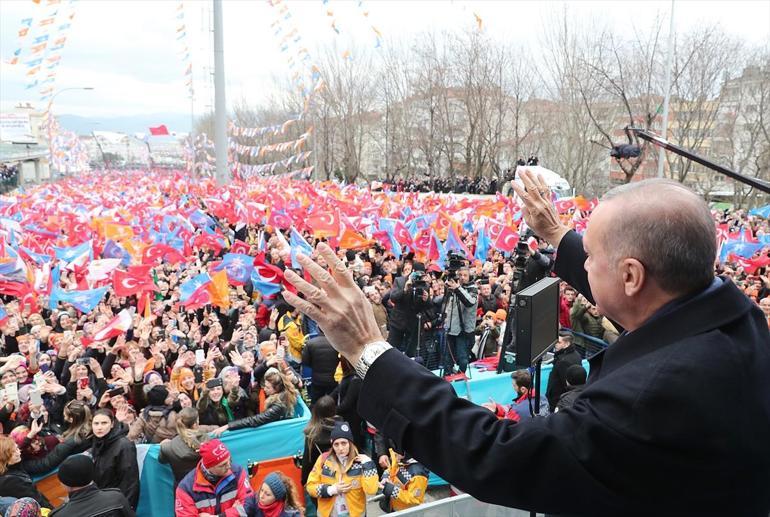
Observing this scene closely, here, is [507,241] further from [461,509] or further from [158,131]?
[158,131]

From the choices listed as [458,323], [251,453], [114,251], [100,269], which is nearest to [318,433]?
[251,453]

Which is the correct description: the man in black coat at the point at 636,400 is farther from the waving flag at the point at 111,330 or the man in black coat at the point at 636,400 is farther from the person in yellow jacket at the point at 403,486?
the waving flag at the point at 111,330

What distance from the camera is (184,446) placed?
215 inches

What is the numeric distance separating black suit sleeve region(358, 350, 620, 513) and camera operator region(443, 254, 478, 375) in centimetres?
806

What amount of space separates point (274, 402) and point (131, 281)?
4595mm

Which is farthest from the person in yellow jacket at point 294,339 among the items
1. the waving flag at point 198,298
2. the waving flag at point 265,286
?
the waving flag at point 198,298

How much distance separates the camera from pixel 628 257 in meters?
1.34

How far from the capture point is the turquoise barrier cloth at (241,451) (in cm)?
579

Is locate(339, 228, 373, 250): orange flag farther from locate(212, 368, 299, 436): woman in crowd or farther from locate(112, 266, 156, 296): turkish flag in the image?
locate(212, 368, 299, 436): woman in crowd

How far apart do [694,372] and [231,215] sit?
21.3 m

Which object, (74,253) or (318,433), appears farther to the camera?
(74,253)

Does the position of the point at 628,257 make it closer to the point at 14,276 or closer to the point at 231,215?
the point at 14,276

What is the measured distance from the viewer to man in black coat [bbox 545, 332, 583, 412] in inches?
244

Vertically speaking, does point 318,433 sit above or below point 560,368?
below
